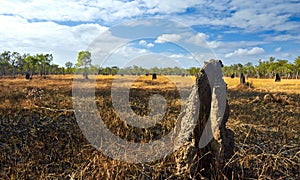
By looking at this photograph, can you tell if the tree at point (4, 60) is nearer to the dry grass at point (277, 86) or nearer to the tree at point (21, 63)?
the tree at point (21, 63)

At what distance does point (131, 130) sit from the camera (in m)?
6.50

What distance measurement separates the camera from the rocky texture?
137 inches

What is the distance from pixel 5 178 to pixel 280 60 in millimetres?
70960

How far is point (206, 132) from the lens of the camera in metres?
3.59

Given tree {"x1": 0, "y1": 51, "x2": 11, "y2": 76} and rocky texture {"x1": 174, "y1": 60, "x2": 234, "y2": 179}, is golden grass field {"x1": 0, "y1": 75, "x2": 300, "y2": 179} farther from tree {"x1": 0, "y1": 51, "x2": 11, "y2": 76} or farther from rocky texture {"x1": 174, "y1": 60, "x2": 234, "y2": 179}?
tree {"x1": 0, "y1": 51, "x2": 11, "y2": 76}

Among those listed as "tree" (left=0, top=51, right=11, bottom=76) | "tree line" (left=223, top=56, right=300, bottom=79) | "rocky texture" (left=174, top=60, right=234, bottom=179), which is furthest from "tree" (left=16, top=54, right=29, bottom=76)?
"rocky texture" (left=174, top=60, right=234, bottom=179)

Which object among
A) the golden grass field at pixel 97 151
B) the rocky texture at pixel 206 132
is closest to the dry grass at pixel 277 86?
the golden grass field at pixel 97 151

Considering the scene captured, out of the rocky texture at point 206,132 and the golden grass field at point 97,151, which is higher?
the rocky texture at point 206,132

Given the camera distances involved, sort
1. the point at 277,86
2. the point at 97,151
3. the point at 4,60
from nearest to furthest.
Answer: the point at 97,151, the point at 277,86, the point at 4,60

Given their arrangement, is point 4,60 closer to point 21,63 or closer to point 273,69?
point 21,63

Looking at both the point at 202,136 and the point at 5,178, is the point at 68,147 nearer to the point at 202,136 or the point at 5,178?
the point at 5,178

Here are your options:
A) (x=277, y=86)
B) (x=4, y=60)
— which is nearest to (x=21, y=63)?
(x=4, y=60)

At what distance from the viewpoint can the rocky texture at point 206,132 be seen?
3473 mm

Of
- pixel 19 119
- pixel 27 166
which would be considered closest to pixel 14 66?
pixel 19 119
